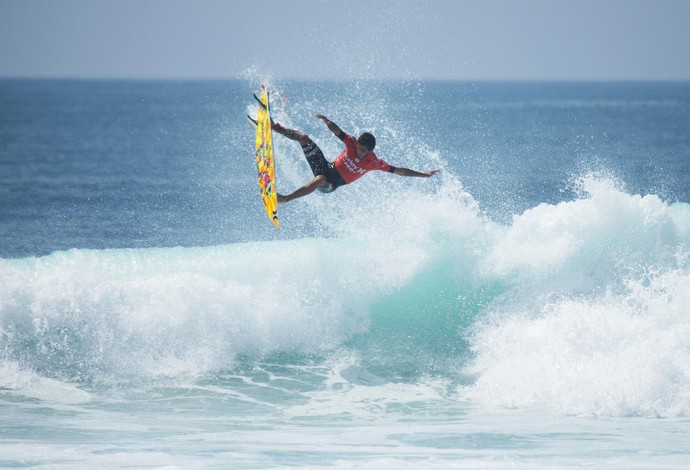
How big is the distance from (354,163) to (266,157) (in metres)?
1.04

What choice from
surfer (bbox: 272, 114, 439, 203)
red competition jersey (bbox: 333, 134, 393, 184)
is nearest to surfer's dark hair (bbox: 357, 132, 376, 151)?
surfer (bbox: 272, 114, 439, 203)

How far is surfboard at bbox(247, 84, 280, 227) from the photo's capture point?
10664 mm

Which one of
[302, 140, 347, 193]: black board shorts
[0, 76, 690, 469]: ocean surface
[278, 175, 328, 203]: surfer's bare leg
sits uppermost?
[302, 140, 347, 193]: black board shorts

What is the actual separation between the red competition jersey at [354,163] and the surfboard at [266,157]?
84 centimetres

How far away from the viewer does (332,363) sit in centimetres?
1170

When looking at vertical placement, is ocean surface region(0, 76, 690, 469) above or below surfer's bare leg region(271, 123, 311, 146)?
below

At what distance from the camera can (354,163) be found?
11070 mm

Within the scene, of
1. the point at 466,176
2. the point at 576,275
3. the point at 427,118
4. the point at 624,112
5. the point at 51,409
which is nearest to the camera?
the point at 51,409

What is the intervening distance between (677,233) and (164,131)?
129ft

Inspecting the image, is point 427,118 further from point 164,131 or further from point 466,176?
point 466,176

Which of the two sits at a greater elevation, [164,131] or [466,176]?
[164,131]

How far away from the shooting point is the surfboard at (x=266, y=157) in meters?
10.7

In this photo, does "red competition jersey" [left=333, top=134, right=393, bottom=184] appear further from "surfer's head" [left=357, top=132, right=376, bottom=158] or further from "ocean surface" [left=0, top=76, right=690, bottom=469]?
"ocean surface" [left=0, top=76, right=690, bottom=469]

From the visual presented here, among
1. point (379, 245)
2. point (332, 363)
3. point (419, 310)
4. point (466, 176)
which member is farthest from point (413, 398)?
point (466, 176)
